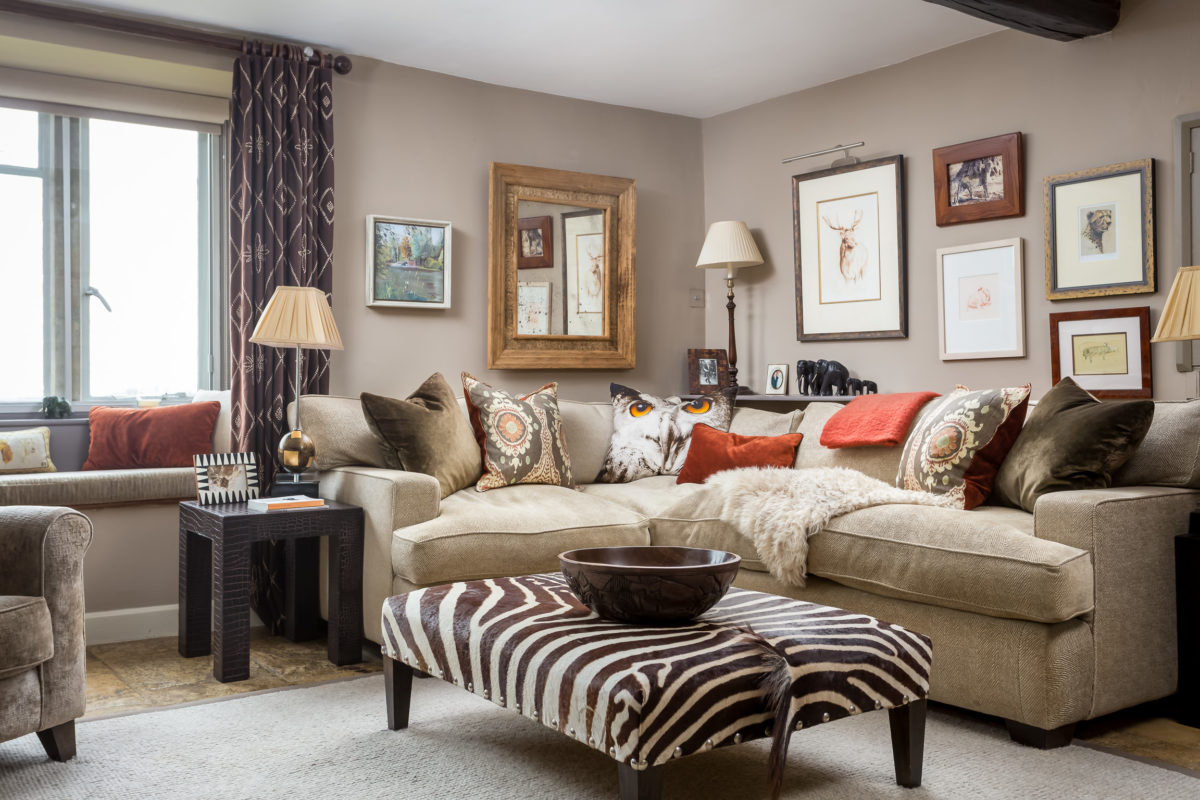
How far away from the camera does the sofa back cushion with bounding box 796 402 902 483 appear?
3.58 meters

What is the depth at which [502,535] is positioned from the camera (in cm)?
320

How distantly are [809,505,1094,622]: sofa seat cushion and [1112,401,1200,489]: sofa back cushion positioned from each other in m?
0.35

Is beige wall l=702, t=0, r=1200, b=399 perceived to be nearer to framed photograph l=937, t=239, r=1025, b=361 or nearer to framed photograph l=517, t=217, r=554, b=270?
framed photograph l=937, t=239, r=1025, b=361

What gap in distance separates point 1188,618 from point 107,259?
13.5 ft

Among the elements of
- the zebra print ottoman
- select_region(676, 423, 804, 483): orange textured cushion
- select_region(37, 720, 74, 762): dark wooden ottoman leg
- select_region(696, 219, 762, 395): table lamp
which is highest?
select_region(696, 219, 762, 395): table lamp

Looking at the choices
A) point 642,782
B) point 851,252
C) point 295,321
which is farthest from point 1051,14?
point 642,782

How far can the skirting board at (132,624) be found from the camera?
3.69m

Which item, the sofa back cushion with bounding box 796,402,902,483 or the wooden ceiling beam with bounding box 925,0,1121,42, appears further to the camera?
the sofa back cushion with bounding box 796,402,902,483

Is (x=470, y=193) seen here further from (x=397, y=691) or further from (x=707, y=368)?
(x=397, y=691)

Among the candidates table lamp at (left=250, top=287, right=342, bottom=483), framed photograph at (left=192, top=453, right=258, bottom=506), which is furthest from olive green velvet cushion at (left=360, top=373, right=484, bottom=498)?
framed photograph at (left=192, top=453, right=258, bottom=506)

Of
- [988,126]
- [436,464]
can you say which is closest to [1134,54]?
[988,126]

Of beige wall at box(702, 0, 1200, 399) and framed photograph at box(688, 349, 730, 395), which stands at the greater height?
beige wall at box(702, 0, 1200, 399)

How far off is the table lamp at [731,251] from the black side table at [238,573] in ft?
7.55

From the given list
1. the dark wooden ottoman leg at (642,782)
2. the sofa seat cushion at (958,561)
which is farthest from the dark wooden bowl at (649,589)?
the sofa seat cushion at (958,561)
